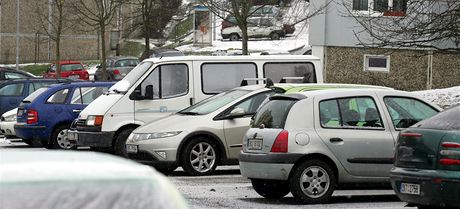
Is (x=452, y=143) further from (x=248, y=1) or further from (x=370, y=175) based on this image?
(x=248, y=1)

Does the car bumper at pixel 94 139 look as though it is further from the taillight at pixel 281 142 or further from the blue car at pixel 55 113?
the taillight at pixel 281 142

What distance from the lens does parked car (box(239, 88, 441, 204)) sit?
10.9 metres

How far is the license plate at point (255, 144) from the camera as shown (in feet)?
36.5

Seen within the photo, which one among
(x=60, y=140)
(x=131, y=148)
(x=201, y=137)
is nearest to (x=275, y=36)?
(x=60, y=140)

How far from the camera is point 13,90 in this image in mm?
24328

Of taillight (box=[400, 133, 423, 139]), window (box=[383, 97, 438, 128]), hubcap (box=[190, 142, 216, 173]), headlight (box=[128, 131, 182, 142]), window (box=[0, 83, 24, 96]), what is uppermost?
window (box=[383, 97, 438, 128])

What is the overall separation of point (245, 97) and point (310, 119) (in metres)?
3.22

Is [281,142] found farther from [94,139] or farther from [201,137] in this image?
[94,139]

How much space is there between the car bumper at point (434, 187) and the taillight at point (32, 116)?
11.8 meters

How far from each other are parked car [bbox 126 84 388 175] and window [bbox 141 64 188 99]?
1843 millimetres

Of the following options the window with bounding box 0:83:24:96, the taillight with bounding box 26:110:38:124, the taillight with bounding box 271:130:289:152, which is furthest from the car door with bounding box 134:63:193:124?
the window with bounding box 0:83:24:96

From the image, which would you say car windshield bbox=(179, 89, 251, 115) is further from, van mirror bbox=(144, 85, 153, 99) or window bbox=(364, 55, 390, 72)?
window bbox=(364, 55, 390, 72)

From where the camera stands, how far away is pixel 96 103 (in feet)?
54.4

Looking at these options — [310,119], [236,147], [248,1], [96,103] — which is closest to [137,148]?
[236,147]
